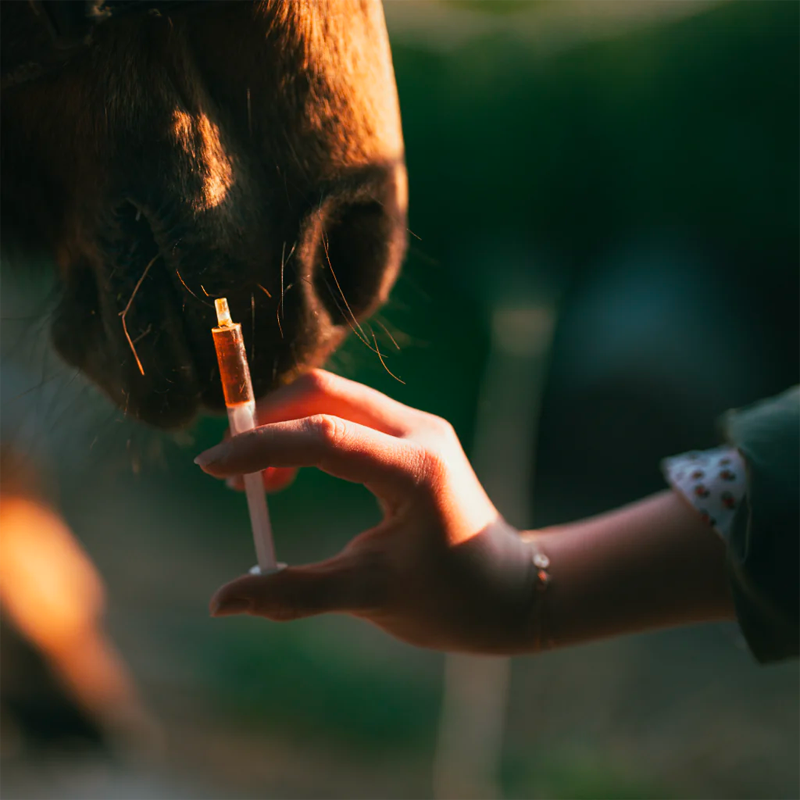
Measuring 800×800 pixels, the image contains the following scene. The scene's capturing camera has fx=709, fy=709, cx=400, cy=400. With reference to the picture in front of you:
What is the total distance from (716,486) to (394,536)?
0.21 m

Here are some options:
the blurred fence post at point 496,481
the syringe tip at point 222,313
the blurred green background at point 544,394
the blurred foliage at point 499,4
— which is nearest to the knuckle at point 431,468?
the syringe tip at point 222,313

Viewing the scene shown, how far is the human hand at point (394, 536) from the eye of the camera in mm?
296

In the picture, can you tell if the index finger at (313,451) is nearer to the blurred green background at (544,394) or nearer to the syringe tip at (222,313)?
the syringe tip at (222,313)

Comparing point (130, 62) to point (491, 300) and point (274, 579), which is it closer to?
point (274, 579)

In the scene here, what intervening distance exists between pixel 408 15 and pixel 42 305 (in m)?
0.97

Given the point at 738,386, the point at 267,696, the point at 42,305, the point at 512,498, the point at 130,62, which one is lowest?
the point at 267,696

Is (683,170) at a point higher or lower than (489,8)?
lower

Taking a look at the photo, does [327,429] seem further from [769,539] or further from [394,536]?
[769,539]

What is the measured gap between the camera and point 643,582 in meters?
0.45

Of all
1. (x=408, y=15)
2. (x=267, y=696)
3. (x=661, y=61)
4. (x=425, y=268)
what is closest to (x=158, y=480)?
(x=267, y=696)

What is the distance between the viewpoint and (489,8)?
48.3 inches

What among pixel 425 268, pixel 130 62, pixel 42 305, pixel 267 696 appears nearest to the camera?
pixel 130 62

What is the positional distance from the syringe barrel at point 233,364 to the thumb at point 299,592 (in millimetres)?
87

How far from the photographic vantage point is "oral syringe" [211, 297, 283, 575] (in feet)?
0.97
